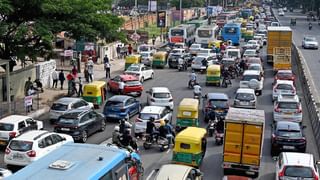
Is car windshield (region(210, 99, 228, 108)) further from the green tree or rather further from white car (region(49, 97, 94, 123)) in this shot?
the green tree

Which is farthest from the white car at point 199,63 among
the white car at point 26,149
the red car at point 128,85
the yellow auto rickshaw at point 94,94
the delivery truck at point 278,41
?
the white car at point 26,149

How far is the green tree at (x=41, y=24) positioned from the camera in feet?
110

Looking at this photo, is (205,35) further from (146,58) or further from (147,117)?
(147,117)

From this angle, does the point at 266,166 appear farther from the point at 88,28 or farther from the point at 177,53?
the point at 177,53

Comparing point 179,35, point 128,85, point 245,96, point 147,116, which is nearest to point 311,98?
point 245,96

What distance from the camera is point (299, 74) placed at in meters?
47.5

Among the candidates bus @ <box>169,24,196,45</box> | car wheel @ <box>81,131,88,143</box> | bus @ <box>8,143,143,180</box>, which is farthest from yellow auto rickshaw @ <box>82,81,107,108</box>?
bus @ <box>169,24,196,45</box>

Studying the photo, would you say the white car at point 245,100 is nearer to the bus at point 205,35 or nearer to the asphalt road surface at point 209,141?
the asphalt road surface at point 209,141

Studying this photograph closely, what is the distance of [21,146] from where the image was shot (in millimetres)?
21594

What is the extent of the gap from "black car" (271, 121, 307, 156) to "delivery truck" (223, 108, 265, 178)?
3.16 metres

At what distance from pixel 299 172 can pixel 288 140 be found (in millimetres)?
5212

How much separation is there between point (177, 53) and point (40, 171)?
4253cm

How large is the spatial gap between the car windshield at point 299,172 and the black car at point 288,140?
5.04 m

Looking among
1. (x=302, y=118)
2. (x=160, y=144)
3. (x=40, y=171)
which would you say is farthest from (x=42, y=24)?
(x=40, y=171)
